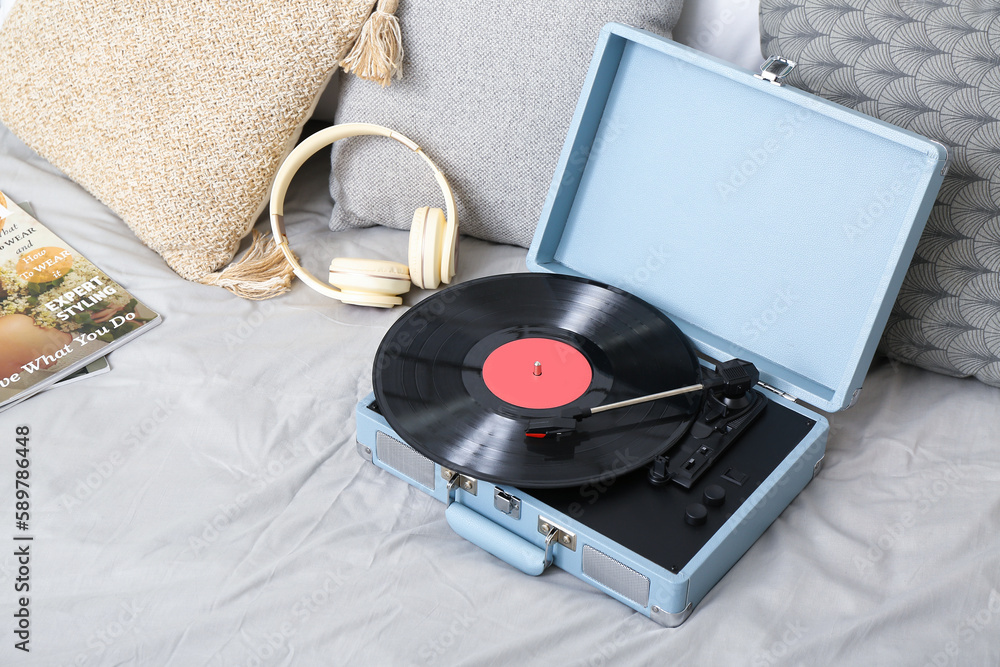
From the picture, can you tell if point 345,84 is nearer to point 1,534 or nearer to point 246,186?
point 246,186

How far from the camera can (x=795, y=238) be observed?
42.4 inches

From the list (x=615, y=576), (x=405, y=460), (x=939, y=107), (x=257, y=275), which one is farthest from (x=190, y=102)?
(x=939, y=107)

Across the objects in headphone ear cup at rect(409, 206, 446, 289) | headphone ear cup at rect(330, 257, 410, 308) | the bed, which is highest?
headphone ear cup at rect(409, 206, 446, 289)

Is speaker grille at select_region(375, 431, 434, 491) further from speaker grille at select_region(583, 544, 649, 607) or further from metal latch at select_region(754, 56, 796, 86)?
metal latch at select_region(754, 56, 796, 86)

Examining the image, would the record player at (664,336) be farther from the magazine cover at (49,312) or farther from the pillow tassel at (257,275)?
the magazine cover at (49,312)

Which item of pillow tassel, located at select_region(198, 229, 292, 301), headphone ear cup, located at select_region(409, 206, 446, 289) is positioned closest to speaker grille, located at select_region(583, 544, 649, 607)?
headphone ear cup, located at select_region(409, 206, 446, 289)

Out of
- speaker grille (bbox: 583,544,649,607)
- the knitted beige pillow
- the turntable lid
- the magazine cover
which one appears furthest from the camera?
the knitted beige pillow

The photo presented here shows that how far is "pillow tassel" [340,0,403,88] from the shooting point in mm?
1294

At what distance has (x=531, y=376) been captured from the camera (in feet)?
3.50

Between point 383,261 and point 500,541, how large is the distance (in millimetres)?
492

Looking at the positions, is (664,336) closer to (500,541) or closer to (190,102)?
(500,541)

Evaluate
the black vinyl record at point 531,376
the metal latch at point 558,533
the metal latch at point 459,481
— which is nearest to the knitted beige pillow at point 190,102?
the black vinyl record at point 531,376

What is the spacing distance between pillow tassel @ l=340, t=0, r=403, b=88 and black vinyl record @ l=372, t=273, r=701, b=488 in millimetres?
373

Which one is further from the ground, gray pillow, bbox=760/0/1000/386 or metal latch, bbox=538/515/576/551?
gray pillow, bbox=760/0/1000/386
